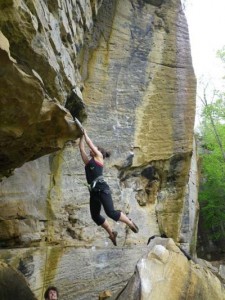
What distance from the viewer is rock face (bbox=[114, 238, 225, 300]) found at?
4531mm

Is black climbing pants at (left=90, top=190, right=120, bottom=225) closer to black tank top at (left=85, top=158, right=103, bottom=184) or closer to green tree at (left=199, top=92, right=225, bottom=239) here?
black tank top at (left=85, top=158, right=103, bottom=184)

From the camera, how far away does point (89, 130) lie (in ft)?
29.9

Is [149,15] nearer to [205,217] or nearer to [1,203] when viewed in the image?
[1,203]

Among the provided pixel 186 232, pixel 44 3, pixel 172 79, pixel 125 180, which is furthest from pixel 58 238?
pixel 172 79

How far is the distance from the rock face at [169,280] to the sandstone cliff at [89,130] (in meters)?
2.49

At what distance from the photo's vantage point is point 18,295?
17.6ft

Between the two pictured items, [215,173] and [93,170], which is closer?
[93,170]

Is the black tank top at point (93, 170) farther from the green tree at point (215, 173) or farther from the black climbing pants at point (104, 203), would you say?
the green tree at point (215, 173)

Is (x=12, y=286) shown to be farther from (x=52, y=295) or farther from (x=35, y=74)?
(x=35, y=74)

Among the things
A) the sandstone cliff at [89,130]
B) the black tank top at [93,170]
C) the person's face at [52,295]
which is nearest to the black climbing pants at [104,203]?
the black tank top at [93,170]

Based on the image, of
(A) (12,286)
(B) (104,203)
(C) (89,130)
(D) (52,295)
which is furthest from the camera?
(C) (89,130)

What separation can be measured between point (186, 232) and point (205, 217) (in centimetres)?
1173

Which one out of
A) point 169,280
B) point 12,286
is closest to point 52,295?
point 12,286

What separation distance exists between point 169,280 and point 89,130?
5.06 meters
